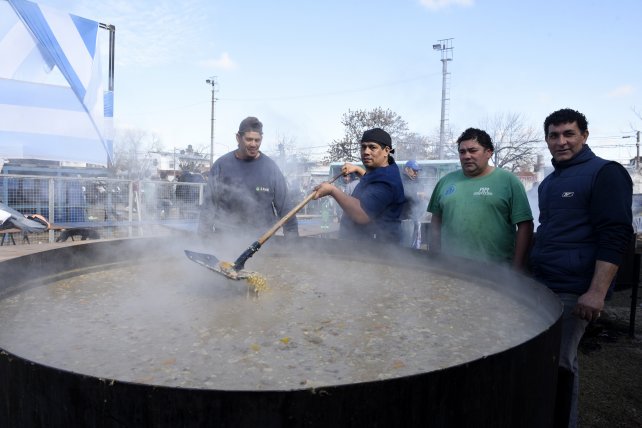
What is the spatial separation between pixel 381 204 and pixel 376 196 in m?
0.07

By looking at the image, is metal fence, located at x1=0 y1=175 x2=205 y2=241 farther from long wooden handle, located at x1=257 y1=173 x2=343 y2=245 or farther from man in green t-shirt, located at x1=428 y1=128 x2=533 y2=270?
man in green t-shirt, located at x1=428 y1=128 x2=533 y2=270

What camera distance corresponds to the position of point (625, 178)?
2.13m

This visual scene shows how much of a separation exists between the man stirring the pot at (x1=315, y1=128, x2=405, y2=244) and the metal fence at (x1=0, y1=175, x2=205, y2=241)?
614 centimetres

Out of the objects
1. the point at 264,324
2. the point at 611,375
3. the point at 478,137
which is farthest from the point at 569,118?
the point at 611,375

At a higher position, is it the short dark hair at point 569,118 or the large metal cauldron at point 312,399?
the short dark hair at point 569,118

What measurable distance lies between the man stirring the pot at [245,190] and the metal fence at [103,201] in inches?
195

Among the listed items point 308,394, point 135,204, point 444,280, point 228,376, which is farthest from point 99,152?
point 308,394

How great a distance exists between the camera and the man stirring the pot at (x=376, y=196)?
2.84m

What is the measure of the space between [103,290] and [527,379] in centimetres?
202

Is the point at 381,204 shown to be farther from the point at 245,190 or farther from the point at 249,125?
the point at 249,125

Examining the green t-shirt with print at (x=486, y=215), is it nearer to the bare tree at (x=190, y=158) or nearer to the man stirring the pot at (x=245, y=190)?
the man stirring the pot at (x=245, y=190)

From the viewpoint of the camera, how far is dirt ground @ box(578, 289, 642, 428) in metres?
3.00

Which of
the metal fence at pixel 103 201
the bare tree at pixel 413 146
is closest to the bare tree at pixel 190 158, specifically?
the metal fence at pixel 103 201

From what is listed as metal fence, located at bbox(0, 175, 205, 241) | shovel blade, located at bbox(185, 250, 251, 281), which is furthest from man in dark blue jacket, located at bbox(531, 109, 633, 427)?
metal fence, located at bbox(0, 175, 205, 241)
